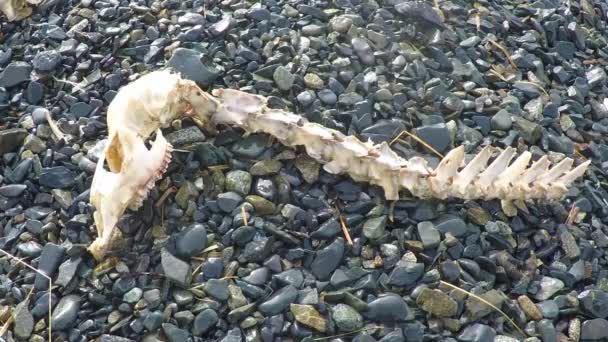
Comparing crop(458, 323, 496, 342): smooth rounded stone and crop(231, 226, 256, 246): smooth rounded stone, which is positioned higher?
crop(231, 226, 256, 246): smooth rounded stone

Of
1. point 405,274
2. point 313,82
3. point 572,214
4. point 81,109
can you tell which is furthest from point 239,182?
point 572,214

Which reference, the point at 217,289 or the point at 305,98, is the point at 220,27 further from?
the point at 217,289

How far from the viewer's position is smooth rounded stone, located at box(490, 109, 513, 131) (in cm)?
317

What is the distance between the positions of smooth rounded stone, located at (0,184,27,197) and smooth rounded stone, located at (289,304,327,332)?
1.24 metres

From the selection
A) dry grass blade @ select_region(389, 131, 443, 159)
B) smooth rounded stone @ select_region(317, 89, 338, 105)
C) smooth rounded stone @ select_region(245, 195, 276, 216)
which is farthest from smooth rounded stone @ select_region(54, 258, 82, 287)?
dry grass blade @ select_region(389, 131, 443, 159)

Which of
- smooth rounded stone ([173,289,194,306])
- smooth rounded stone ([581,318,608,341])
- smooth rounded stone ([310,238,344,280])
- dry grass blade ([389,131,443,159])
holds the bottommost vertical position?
smooth rounded stone ([581,318,608,341])

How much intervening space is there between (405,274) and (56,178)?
146 cm

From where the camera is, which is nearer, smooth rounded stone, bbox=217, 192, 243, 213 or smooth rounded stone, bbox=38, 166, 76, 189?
smooth rounded stone, bbox=217, 192, 243, 213

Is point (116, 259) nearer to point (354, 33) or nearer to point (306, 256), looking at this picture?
point (306, 256)

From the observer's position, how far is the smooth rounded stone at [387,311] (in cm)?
251

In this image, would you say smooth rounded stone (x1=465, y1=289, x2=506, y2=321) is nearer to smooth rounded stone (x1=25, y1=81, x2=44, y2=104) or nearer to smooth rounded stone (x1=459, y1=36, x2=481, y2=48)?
smooth rounded stone (x1=459, y1=36, x2=481, y2=48)

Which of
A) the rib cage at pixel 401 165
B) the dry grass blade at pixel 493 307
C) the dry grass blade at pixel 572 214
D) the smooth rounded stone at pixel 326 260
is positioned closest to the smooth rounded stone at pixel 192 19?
the rib cage at pixel 401 165

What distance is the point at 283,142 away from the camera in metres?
2.88

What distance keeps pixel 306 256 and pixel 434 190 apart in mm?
561
